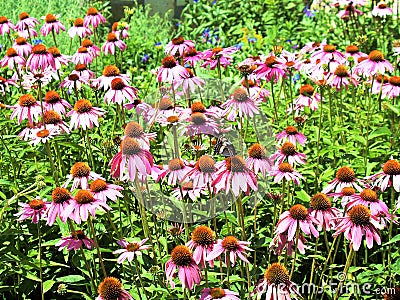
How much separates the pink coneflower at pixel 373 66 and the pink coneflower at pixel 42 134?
1.42m

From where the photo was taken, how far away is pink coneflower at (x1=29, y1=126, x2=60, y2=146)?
82.6 inches

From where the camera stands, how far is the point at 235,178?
169cm

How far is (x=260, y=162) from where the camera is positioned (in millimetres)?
1897

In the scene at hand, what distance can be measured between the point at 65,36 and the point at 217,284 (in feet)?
13.1

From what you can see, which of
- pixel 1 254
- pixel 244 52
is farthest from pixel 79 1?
pixel 1 254

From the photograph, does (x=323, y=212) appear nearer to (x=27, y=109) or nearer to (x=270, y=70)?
(x=270, y=70)

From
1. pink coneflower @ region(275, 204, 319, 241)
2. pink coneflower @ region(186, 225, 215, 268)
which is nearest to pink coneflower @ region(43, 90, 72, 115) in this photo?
pink coneflower @ region(186, 225, 215, 268)

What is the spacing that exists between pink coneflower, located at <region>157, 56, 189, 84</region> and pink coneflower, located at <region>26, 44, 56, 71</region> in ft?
2.24

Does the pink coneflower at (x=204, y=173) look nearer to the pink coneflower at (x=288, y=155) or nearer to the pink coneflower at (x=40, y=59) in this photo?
the pink coneflower at (x=288, y=155)

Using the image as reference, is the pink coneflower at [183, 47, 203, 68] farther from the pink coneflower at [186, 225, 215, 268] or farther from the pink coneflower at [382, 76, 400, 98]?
the pink coneflower at [186, 225, 215, 268]

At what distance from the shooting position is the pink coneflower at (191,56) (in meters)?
2.55

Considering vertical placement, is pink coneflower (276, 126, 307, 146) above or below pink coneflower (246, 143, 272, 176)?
below

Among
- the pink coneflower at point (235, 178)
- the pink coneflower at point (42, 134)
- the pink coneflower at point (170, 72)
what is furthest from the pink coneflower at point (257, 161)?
the pink coneflower at point (42, 134)

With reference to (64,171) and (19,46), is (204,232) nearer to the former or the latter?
(64,171)
